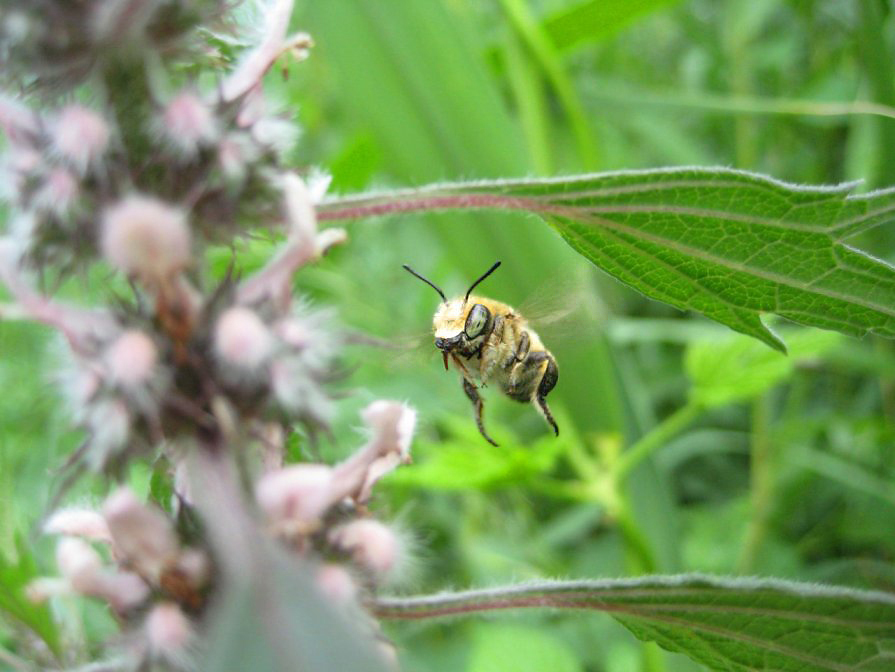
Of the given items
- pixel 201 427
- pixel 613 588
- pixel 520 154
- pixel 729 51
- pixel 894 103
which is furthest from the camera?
pixel 729 51

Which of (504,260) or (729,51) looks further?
(729,51)

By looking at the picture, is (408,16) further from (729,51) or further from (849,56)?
(849,56)

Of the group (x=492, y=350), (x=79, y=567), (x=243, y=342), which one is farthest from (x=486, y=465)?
(x=243, y=342)

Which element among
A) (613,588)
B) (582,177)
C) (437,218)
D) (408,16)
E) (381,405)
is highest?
(408,16)

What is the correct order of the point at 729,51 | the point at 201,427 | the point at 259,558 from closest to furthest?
1. the point at 259,558
2. the point at 201,427
3. the point at 729,51

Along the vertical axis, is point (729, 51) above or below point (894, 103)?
above

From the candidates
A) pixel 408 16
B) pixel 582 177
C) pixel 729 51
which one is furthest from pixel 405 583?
pixel 729 51

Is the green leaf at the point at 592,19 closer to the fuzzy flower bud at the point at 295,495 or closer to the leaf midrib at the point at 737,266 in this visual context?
the leaf midrib at the point at 737,266
